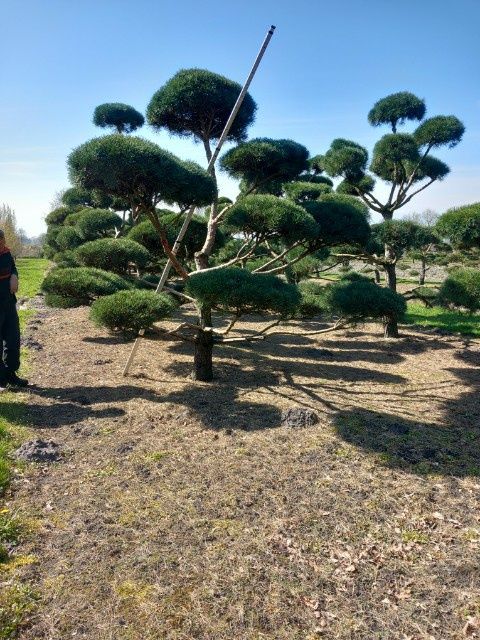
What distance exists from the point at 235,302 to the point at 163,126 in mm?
3501

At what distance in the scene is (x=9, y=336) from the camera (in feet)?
19.8

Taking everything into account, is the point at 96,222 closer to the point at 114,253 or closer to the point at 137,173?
the point at 114,253

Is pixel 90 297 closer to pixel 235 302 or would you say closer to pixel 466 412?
pixel 235 302

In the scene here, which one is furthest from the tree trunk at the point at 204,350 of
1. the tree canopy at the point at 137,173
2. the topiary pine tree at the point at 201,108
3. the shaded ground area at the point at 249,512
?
the tree canopy at the point at 137,173

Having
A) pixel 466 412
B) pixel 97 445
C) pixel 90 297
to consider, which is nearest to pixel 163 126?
pixel 90 297

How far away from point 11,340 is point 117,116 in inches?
306

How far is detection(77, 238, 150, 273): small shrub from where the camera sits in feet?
27.4

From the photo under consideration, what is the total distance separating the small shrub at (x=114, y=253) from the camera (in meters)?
8.36

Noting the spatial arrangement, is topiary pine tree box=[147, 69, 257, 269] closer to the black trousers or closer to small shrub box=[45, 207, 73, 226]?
the black trousers

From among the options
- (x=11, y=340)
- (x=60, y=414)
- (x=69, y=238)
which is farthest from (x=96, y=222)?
(x=60, y=414)

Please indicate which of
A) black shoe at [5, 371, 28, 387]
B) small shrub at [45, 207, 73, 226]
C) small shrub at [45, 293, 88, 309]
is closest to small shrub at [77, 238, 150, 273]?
small shrub at [45, 293, 88, 309]

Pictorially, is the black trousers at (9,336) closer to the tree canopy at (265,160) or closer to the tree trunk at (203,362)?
the tree trunk at (203,362)

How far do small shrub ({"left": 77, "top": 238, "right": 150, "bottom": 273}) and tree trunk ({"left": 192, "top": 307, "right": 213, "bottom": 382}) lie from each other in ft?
7.37

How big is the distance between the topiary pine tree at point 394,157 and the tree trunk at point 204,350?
5.61 m
